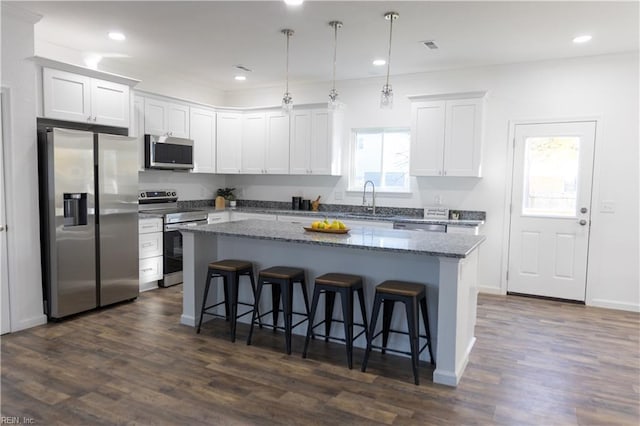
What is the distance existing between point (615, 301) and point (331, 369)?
3.61m

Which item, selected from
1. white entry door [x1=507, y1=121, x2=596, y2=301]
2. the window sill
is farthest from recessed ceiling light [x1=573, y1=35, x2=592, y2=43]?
the window sill

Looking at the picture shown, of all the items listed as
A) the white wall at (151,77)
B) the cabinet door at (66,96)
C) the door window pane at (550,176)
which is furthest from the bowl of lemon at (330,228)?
the white wall at (151,77)

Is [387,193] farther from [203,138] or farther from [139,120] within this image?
[139,120]

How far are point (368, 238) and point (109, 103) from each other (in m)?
3.11

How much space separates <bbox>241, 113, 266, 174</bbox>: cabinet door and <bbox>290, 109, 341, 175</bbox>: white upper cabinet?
1.68ft

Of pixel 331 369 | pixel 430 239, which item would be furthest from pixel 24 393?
pixel 430 239

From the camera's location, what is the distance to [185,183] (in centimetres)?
635

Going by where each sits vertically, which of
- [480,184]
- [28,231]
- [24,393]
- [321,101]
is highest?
[321,101]

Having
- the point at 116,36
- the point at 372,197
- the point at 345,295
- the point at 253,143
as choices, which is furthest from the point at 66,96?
the point at 372,197

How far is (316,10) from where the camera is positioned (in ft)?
11.8

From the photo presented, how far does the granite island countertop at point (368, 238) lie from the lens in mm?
2930

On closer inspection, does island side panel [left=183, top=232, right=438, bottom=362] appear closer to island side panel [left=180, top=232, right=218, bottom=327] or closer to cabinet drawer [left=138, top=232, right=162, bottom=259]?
island side panel [left=180, top=232, right=218, bottom=327]

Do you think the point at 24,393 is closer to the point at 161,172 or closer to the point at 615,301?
the point at 161,172

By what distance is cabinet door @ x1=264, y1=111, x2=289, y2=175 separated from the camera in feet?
20.6
